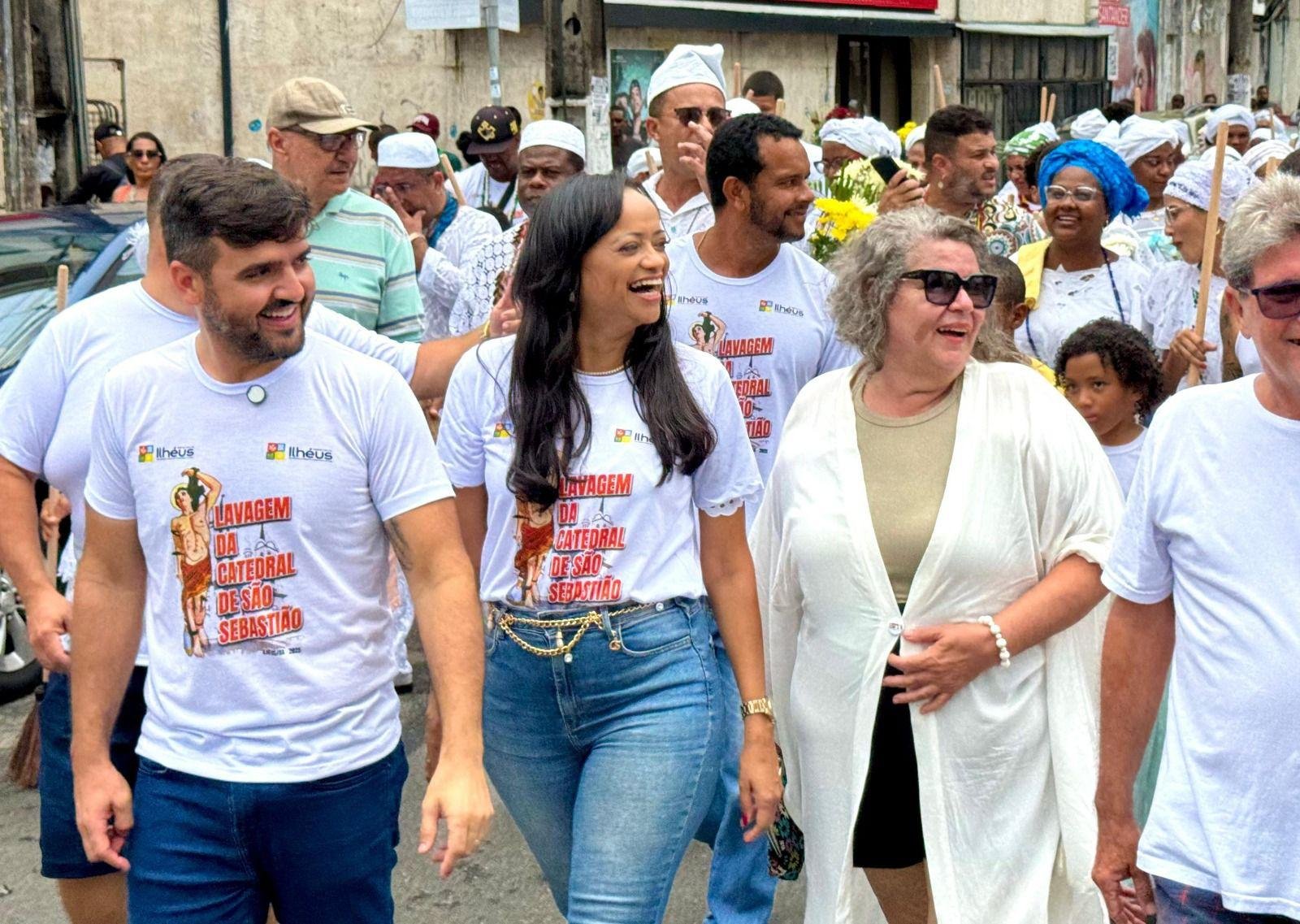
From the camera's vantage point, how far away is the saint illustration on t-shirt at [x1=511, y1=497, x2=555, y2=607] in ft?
12.1

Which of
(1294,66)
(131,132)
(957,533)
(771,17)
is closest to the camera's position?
(957,533)

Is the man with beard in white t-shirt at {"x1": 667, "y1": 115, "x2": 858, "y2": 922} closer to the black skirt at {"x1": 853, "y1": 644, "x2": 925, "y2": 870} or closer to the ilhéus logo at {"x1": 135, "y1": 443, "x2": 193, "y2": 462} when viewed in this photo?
the black skirt at {"x1": 853, "y1": 644, "x2": 925, "y2": 870}

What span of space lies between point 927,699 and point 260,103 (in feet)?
59.8

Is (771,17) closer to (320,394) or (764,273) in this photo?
(764,273)

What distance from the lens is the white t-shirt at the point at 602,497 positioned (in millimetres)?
3643

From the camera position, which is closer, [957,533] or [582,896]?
[582,896]

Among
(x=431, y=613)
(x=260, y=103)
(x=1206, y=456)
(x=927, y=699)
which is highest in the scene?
(x=260, y=103)

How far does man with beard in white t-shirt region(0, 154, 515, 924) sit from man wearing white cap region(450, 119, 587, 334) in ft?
7.17

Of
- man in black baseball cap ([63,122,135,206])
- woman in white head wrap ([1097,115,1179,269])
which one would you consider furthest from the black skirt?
man in black baseball cap ([63,122,135,206])

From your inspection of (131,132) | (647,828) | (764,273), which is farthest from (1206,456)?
(131,132)

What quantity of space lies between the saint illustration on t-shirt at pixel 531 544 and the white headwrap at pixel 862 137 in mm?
6809

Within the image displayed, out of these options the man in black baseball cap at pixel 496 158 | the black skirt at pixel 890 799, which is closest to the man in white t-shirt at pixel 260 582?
the black skirt at pixel 890 799

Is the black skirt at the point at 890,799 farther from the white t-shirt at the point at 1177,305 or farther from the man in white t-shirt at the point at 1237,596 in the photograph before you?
the white t-shirt at the point at 1177,305

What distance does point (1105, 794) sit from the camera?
10.4 feet
